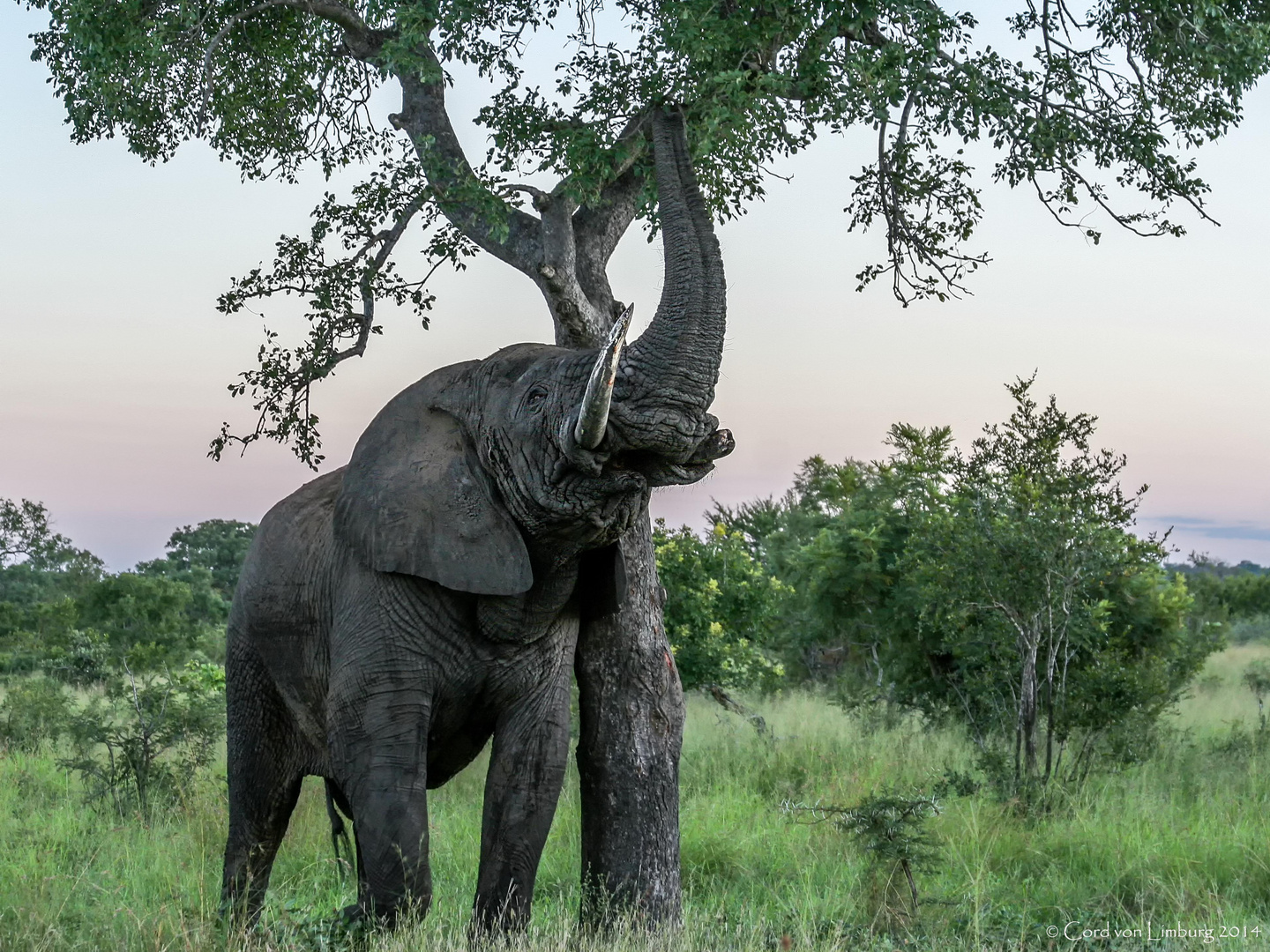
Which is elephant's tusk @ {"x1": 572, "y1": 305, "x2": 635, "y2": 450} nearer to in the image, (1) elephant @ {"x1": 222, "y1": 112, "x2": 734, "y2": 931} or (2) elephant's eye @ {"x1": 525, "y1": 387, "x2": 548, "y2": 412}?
(1) elephant @ {"x1": 222, "y1": 112, "x2": 734, "y2": 931}

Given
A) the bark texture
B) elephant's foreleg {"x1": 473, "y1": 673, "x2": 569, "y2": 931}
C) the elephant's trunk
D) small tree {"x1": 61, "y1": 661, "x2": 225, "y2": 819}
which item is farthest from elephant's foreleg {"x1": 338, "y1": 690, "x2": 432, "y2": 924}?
small tree {"x1": 61, "y1": 661, "x2": 225, "y2": 819}

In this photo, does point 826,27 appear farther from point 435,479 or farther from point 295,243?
point 295,243

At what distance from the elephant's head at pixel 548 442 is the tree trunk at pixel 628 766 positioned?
1.59m

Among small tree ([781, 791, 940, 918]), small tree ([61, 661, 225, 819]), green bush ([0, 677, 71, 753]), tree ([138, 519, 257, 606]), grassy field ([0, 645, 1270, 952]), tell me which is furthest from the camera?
tree ([138, 519, 257, 606])

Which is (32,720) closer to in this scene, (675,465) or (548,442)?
(548,442)

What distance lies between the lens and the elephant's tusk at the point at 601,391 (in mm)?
5055

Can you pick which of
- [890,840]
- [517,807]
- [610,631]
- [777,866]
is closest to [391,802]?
[517,807]

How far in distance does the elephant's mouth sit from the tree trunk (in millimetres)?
1963

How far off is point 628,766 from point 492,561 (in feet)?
7.09

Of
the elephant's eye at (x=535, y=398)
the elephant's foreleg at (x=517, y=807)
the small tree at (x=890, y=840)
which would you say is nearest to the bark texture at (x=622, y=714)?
the elephant's foreleg at (x=517, y=807)

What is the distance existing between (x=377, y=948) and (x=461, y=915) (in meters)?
1.84

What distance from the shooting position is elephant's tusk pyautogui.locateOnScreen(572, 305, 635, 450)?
5.05 m

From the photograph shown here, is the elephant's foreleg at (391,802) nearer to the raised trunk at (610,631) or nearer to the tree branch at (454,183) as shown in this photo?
the raised trunk at (610,631)

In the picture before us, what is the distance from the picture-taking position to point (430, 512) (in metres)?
5.99
